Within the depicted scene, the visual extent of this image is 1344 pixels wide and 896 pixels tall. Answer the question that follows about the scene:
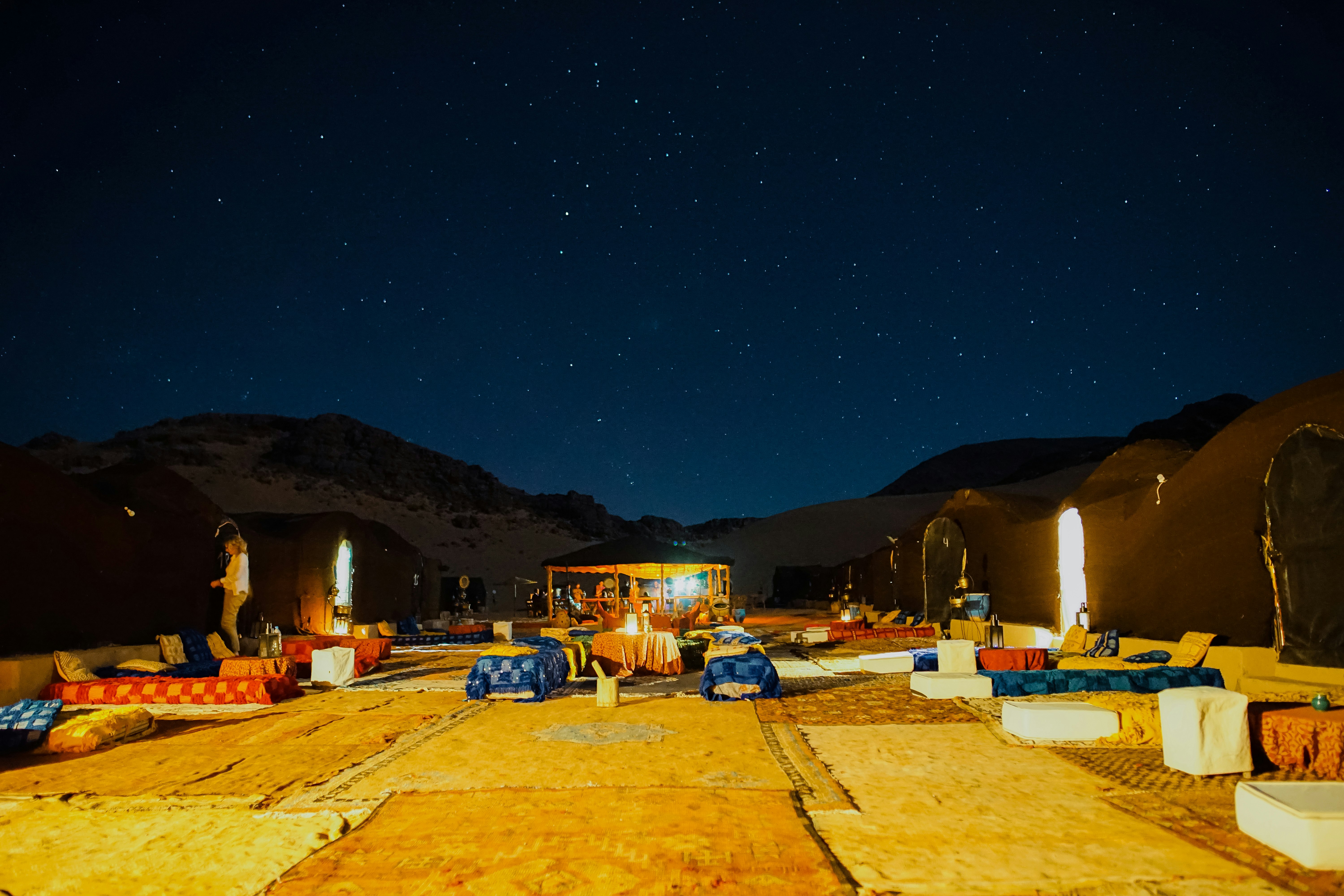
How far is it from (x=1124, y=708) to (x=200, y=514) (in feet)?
45.8

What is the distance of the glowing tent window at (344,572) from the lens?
1847 cm

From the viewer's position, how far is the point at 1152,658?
Result: 964cm

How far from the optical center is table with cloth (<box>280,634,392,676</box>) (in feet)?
41.3

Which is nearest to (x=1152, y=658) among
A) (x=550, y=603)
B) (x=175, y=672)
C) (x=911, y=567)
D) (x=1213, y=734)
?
(x=1213, y=734)

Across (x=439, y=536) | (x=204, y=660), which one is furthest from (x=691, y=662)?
(x=439, y=536)

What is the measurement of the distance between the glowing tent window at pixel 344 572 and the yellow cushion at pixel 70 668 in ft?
26.6

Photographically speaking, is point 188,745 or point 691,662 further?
point 691,662

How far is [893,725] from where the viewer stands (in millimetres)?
7484

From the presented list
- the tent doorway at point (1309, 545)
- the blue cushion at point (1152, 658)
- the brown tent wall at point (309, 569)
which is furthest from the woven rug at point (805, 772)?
the brown tent wall at point (309, 569)

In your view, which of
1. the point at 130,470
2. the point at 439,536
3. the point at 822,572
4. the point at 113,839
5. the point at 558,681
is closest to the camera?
the point at 113,839

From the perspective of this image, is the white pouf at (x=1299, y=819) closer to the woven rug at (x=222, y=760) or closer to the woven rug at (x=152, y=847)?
the woven rug at (x=152, y=847)

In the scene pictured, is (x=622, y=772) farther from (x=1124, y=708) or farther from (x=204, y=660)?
(x=204, y=660)

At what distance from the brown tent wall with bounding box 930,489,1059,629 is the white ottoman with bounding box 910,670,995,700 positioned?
6540 millimetres

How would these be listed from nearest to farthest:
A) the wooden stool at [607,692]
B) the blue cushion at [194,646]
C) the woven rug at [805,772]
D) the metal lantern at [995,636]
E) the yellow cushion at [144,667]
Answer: the woven rug at [805,772], the wooden stool at [607,692], the yellow cushion at [144,667], the blue cushion at [194,646], the metal lantern at [995,636]
